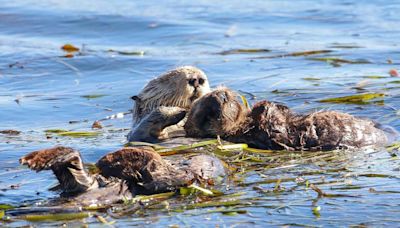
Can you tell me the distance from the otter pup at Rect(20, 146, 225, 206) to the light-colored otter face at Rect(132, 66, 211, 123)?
4.89ft

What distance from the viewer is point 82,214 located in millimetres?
4871

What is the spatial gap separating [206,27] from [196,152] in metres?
8.81

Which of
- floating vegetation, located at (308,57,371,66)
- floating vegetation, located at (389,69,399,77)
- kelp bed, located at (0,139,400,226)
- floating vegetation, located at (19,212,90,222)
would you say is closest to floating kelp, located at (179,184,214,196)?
kelp bed, located at (0,139,400,226)

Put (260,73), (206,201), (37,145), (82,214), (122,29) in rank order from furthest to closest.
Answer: (122,29) → (260,73) → (37,145) → (206,201) → (82,214)

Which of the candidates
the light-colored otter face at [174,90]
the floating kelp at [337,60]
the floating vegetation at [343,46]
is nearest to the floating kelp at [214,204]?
the light-colored otter face at [174,90]

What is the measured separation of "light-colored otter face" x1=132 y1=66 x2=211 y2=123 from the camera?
22.3ft

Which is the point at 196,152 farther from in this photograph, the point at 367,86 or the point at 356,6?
the point at 356,6

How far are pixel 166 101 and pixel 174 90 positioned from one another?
0.13 metres

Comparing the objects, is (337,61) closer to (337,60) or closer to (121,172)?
(337,60)

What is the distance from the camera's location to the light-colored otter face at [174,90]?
681 cm

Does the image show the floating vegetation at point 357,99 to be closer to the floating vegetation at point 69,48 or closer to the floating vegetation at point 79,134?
the floating vegetation at point 79,134

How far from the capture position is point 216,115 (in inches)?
252

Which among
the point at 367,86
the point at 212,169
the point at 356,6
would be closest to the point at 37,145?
the point at 212,169

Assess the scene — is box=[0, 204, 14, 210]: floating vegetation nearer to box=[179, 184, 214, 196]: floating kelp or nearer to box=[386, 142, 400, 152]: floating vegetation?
box=[179, 184, 214, 196]: floating kelp
